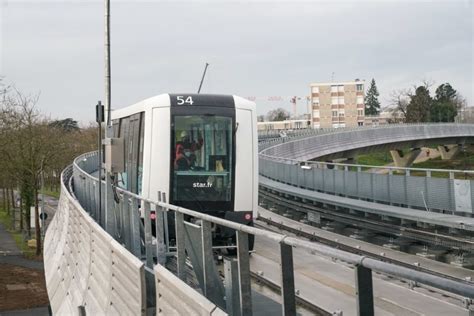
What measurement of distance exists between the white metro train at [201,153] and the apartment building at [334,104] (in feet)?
409

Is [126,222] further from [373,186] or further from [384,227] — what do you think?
[373,186]

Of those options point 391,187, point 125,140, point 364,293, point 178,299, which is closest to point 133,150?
point 125,140

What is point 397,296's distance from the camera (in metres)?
2.93

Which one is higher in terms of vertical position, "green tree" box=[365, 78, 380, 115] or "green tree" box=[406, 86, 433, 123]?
"green tree" box=[365, 78, 380, 115]

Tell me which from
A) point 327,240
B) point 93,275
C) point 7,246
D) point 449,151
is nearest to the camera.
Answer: point 93,275

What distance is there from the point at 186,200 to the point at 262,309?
7899 mm

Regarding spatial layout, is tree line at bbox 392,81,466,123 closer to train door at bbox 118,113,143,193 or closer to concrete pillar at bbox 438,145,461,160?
concrete pillar at bbox 438,145,461,160

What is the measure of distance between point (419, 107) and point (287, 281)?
135731 mm

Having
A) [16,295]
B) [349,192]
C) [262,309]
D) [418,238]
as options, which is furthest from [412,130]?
[262,309]

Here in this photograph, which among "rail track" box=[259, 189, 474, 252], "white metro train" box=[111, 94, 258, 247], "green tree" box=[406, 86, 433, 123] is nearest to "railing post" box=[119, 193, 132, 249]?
"white metro train" box=[111, 94, 258, 247]

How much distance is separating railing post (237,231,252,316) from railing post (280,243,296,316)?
0.70 m

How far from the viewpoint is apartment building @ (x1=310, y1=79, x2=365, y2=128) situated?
137000 mm

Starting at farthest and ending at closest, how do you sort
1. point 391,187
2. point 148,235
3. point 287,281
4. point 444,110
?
→ point 444,110, point 391,187, point 148,235, point 287,281

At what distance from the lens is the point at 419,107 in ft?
436
